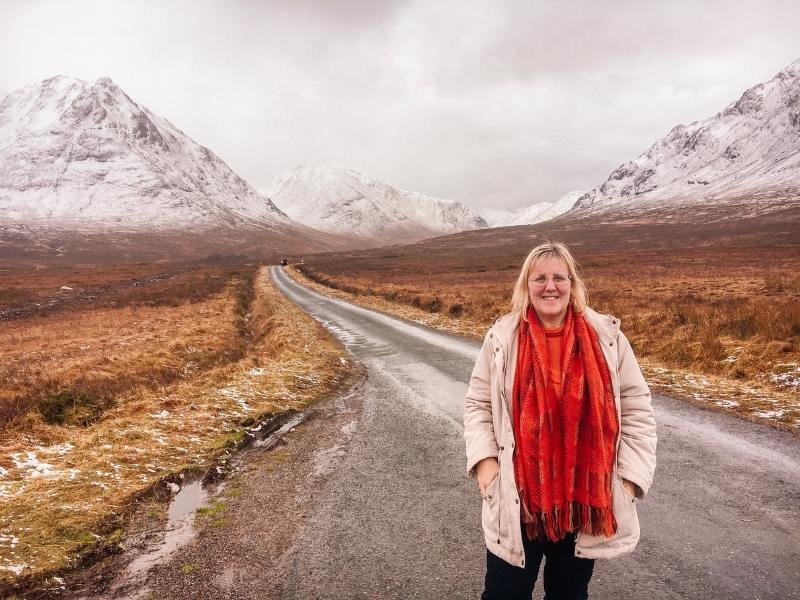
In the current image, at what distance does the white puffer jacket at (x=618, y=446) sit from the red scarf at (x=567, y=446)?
6cm

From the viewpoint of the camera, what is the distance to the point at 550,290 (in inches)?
117

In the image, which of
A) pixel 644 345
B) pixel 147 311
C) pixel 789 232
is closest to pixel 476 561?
pixel 644 345

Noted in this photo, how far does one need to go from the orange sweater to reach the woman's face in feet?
0.19

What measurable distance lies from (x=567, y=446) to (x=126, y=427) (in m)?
7.98

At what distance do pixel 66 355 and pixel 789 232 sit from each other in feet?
420

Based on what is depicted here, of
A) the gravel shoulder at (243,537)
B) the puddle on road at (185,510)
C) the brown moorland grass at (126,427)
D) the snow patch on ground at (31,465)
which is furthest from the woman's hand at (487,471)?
the snow patch on ground at (31,465)

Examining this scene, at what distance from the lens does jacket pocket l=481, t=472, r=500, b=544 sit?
279cm

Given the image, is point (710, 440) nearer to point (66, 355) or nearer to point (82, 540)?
point (82, 540)

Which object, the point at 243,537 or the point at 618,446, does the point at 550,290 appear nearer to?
the point at 618,446

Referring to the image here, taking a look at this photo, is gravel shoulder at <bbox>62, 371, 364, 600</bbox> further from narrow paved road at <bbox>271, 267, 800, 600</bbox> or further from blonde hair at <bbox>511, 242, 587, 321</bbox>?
blonde hair at <bbox>511, 242, 587, 321</bbox>

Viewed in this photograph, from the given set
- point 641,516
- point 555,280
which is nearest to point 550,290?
point 555,280

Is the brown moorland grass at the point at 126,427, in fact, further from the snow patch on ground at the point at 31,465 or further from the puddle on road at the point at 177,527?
the puddle on road at the point at 177,527

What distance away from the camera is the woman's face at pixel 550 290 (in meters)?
2.95

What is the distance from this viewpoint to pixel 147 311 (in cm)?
3048
